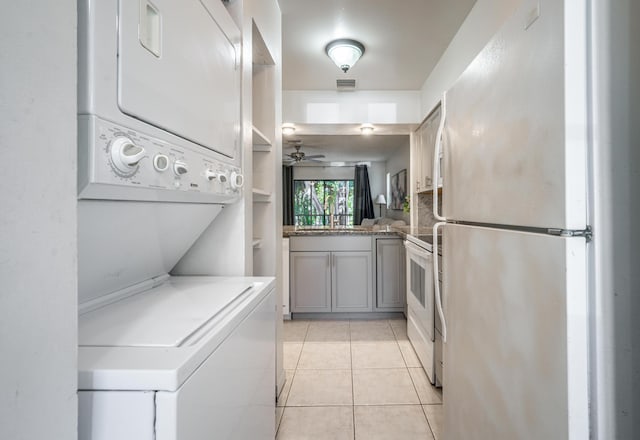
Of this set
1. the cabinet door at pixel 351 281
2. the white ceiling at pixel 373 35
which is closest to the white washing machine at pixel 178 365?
the white ceiling at pixel 373 35

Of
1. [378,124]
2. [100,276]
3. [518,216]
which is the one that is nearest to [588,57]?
[518,216]

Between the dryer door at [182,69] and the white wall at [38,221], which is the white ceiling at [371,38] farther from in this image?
the white wall at [38,221]

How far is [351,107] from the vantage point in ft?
11.8

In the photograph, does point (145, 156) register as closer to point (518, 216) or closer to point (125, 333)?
point (125, 333)

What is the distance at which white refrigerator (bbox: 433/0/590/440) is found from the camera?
625mm

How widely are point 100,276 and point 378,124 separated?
3307mm

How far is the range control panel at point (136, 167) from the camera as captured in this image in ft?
1.74

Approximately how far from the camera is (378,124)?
359 centimetres

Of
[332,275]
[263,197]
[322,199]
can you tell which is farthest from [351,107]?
[322,199]

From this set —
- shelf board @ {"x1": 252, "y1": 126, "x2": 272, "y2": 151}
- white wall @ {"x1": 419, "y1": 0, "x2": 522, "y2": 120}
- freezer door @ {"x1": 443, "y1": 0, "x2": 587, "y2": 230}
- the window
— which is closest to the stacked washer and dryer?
shelf board @ {"x1": 252, "y1": 126, "x2": 272, "y2": 151}

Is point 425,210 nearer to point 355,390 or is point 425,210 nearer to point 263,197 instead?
point 355,390

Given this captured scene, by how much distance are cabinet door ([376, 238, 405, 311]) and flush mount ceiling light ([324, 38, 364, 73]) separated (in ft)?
5.76

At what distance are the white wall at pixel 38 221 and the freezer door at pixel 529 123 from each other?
0.86 metres

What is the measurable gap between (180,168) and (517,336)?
973 millimetres
